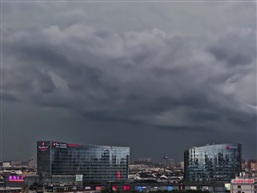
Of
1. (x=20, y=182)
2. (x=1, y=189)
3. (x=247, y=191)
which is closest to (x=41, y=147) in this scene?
(x=20, y=182)

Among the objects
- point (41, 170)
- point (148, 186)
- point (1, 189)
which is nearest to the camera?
point (1, 189)

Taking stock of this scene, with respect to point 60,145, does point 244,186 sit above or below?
below

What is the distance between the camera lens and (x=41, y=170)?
18788cm

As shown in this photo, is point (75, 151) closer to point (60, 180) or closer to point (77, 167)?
point (77, 167)

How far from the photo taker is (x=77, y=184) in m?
176

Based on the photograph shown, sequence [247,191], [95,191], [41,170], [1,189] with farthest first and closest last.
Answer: [41,170]
[95,191]
[1,189]
[247,191]

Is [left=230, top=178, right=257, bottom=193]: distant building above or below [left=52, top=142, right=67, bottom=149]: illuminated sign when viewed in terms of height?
below

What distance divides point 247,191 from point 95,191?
43.7 meters

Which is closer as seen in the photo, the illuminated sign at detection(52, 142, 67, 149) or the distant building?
the distant building

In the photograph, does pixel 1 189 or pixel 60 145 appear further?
pixel 60 145

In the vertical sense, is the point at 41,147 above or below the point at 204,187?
above

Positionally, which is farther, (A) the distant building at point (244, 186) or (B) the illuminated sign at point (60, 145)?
(B) the illuminated sign at point (60, 145)

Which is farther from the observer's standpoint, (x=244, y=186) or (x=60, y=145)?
(x=60, y=145)

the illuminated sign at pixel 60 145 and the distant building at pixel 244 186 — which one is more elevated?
the illuminated sign at pixel 60 145
